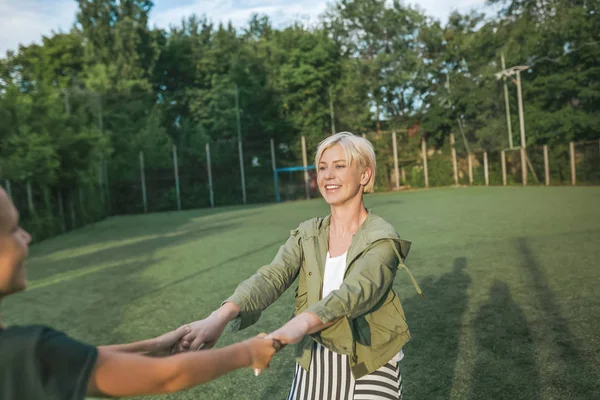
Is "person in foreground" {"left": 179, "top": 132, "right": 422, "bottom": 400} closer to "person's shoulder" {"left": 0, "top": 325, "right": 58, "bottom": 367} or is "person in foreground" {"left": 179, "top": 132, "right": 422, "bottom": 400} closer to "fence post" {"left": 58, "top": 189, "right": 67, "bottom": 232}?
"person's shoulder" {"left": 0, "top": 325, "right": 58, "bottom": 367}

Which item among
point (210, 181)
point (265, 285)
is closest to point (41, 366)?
point (265, 285)

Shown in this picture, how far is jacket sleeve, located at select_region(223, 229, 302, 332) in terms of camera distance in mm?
2242

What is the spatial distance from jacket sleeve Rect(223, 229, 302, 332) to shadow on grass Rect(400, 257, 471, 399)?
197 centimetres

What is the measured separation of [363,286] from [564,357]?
314 centimetres

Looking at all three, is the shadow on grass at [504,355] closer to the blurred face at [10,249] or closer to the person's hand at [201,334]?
the person's hand at [201,334]

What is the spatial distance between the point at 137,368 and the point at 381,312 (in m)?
1.22

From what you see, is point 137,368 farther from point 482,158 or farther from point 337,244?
point 482,158

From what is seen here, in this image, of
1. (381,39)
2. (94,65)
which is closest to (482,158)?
(381,39)

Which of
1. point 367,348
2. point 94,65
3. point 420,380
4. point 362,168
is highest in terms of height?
point 94,65

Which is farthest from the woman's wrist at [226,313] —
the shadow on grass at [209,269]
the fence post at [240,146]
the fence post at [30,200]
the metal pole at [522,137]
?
the fence post at [240,146]

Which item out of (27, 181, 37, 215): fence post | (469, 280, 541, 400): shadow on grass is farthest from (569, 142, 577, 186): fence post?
(469, 280, 541, 400): shadow on grass

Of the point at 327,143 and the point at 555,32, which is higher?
the point at 555,32

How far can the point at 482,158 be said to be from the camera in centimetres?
3725

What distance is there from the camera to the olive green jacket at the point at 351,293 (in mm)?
2010
